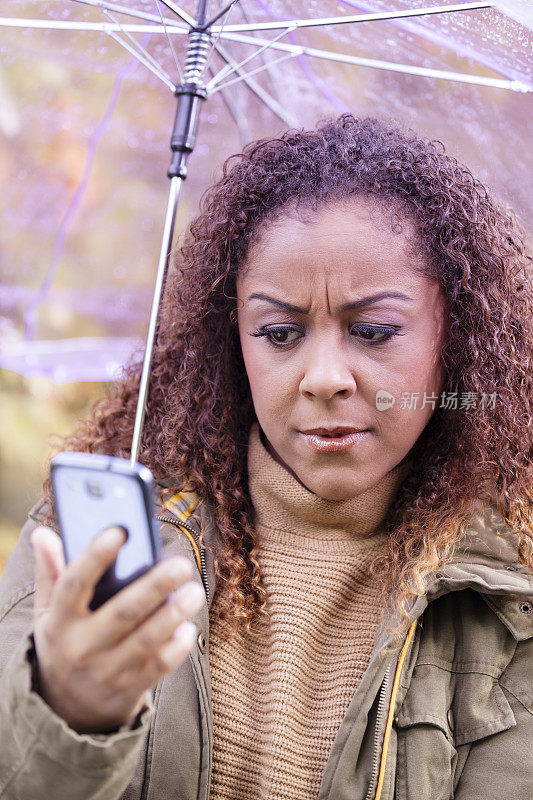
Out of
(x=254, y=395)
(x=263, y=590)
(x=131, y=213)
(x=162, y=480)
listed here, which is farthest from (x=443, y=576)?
(x=131, y=213)

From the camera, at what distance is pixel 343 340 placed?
146cm

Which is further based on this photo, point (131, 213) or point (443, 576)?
point (131, 213)

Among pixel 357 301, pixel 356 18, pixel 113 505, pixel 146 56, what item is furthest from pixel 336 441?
pixel 146 56

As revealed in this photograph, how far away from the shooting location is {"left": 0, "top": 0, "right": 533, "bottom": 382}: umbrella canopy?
171 centimetres

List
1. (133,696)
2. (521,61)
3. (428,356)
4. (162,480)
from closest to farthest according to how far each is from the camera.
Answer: (133,696), (428,356), (521,61), (162,480)

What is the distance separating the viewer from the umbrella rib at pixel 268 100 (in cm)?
193

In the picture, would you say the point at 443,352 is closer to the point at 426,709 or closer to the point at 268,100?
the point at 426,709

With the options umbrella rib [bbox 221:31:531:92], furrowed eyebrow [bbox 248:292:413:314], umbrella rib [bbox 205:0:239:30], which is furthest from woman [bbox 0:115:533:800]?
umbrella rib [bbox 205:0:239:30]

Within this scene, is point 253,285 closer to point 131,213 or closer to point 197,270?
point 197,270

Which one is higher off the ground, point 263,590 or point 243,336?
point 243,336

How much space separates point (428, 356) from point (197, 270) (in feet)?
1.68

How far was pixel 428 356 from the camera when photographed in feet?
4.96

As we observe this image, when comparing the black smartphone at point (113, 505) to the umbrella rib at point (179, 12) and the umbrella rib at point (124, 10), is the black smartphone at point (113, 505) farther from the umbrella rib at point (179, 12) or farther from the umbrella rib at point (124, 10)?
the umbrella rib at point (124, 10)

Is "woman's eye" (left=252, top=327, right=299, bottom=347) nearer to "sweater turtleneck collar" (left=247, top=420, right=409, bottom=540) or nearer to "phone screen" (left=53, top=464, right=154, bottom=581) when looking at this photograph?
"sweater turtleneck collar" (left=247, top=420, right=409, bottom=540)
